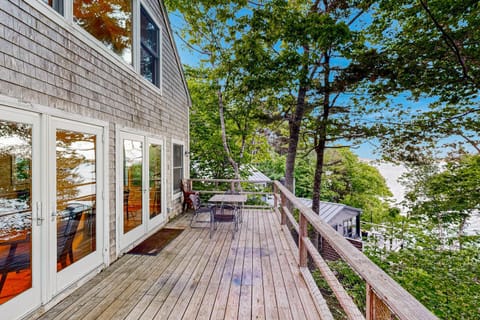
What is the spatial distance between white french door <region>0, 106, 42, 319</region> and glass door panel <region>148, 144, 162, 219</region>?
2.52 m

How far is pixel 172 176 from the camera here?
6180 mm

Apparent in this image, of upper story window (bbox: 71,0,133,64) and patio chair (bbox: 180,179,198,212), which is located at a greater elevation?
upper story window (bbox: 71,0,133,64)

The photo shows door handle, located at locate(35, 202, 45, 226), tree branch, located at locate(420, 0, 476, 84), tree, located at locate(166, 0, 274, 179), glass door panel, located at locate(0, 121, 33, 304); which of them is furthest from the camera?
tree, located at locate(166, 0, 274, 179)

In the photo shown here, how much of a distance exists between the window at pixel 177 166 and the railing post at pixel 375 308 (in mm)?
5743

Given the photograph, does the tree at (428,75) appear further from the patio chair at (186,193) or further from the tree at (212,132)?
the patio chair at (186,193)

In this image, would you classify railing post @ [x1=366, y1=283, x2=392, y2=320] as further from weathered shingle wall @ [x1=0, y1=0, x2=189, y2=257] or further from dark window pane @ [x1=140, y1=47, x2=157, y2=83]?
dark window pane @ [x1=140, y1=47, x2=157, y2=83]

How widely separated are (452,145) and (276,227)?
565 cm

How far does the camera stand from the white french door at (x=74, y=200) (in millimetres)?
2469

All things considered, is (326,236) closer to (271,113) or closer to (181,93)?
(181,93)

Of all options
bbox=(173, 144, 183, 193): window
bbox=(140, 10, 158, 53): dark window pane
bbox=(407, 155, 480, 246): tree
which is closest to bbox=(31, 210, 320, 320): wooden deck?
bbox=(173, 144, 183, 193): window

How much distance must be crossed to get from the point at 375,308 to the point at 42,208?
289 cm

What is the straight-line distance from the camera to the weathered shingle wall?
2062 mm

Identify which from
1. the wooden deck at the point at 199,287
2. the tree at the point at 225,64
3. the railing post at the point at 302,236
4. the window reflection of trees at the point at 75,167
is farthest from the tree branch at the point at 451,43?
the window reflection of trees at the point at 75,167

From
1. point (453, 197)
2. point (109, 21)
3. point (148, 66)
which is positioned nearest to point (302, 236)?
point (109, 21)
